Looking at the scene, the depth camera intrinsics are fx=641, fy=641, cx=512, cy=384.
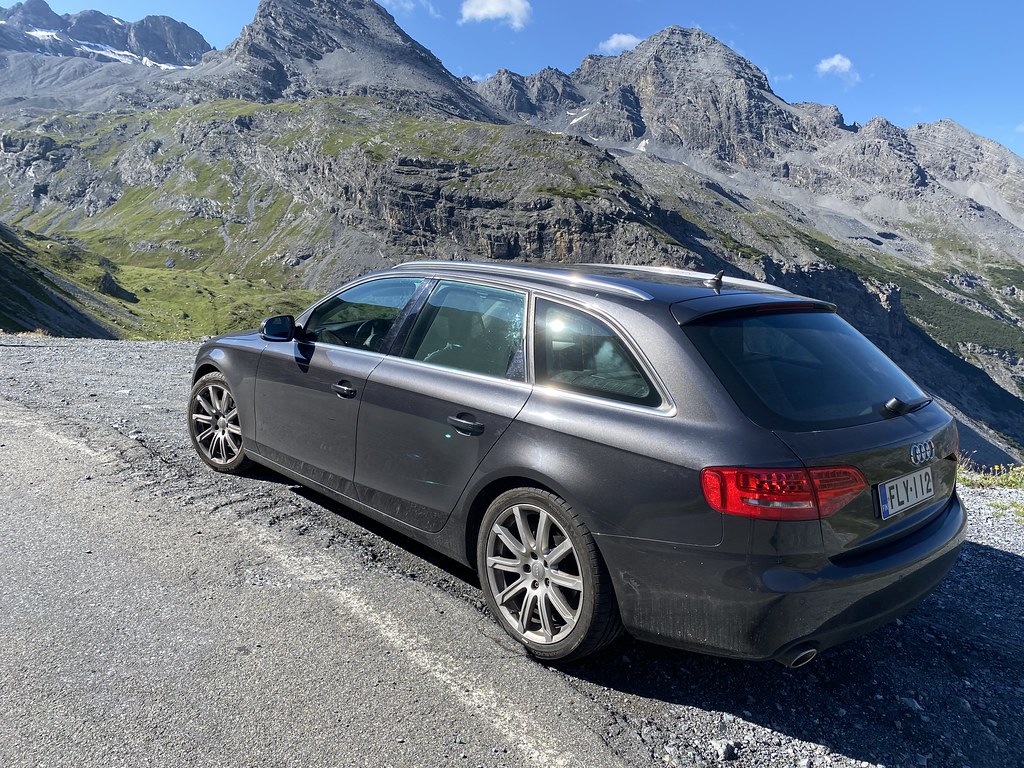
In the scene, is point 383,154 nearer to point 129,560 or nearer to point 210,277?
point 210,277

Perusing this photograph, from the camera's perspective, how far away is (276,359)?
5.17m

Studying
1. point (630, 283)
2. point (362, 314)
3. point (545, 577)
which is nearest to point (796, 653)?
point (545, 577)

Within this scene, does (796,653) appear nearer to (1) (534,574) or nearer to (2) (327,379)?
(1) (534,574)

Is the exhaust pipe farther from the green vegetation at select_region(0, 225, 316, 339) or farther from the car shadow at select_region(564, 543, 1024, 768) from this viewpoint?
the green vegetation at select_region(0, 225, 316, 339)

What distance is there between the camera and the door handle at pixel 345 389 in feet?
14.6

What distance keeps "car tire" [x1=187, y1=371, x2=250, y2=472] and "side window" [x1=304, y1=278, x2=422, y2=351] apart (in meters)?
1.27

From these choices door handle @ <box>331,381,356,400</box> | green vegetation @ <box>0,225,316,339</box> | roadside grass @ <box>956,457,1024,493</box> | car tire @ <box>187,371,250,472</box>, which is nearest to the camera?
door handle @ <box>331,381,356,400</box>

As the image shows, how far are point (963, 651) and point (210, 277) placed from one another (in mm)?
129786

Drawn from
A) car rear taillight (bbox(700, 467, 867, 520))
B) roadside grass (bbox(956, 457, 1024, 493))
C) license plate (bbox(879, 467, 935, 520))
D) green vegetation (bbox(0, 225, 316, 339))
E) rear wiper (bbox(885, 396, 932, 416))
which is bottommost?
green vegetation (bbox(0, 225, 316, 339))

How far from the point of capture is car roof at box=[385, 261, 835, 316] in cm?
359

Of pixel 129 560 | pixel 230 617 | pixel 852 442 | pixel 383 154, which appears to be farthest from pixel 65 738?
pixel 383 154

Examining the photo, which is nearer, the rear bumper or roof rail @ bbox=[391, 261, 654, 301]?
the rear bumper

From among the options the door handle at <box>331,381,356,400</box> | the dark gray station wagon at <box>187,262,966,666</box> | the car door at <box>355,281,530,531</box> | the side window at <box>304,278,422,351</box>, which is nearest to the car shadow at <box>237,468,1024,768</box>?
the dark gray station wagon at <box>187,262,966,666</box>

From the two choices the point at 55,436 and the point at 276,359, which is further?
the point at 55,436
